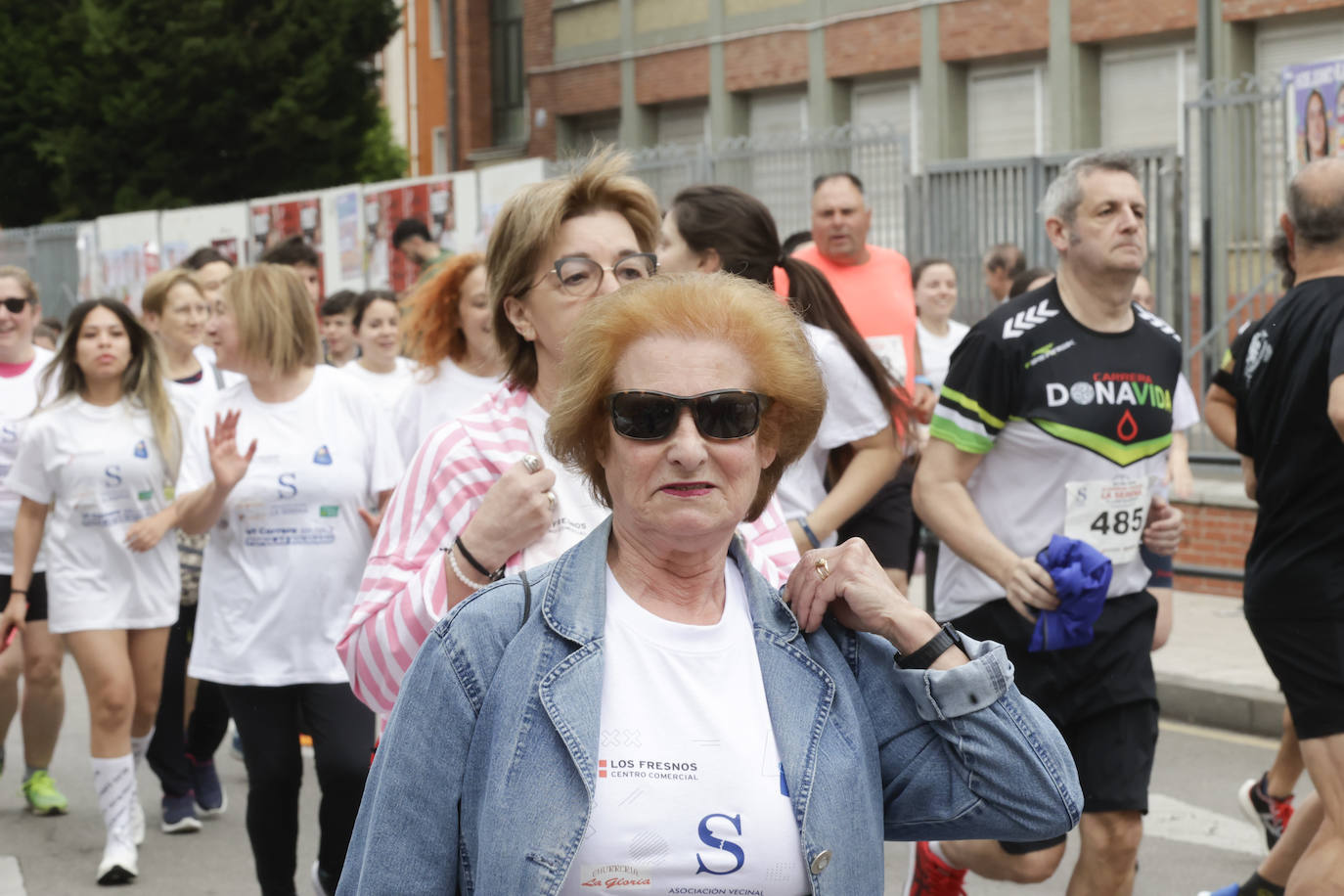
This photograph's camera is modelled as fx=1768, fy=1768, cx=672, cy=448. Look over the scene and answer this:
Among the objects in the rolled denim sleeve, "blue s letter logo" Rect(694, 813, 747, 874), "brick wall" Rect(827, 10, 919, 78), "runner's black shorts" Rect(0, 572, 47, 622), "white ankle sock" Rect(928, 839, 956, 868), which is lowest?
"white ankle sock" Rect(928, 839, 956, 868)

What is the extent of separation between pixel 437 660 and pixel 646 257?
128 cm

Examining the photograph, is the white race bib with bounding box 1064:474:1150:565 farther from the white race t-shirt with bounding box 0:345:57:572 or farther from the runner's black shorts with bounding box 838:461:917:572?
the white race t-shirt with bounding box 0:345:57:572

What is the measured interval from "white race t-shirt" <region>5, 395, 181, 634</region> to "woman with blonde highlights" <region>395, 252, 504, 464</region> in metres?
1.04

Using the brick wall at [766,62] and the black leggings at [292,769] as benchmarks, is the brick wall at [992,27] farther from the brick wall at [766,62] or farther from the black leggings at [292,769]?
the black leggings at [292,769]

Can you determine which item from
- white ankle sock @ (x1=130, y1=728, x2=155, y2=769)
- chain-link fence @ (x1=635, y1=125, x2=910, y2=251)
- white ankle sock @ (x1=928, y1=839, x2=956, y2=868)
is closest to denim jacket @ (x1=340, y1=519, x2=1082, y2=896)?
white ankle sock @ (x1=928, y1=839, x2=956, y2=868)

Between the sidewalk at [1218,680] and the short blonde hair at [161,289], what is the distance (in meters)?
5.08

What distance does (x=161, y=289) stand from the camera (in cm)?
816

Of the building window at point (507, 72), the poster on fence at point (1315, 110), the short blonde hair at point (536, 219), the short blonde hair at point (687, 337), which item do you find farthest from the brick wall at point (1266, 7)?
the short blonde hair at point (687, 337)

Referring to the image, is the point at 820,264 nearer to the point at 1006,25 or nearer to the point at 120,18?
the point at 1006,25

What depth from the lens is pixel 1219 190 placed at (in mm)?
12156

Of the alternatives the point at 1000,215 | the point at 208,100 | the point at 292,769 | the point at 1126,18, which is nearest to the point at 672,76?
the point at 1126,18

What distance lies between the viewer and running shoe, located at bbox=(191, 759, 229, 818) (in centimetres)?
728

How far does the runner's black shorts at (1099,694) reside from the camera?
15.2ft

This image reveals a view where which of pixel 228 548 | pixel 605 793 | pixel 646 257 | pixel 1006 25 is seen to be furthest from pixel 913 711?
pixel 1006 25
